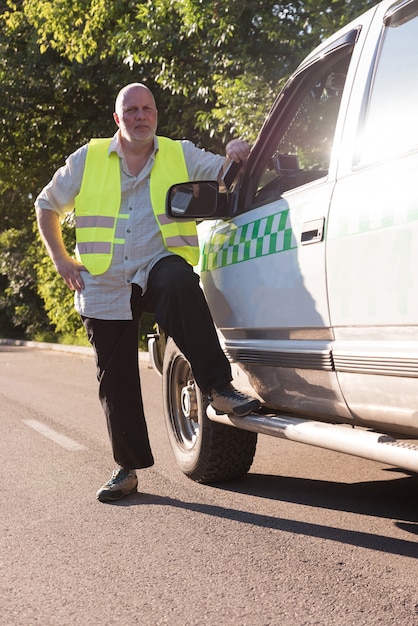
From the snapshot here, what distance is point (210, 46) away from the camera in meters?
12.1

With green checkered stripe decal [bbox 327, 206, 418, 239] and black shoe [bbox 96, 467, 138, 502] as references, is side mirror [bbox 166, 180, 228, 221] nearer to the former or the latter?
green checkered stripe decal [bbox 327, 206, 418, 239]

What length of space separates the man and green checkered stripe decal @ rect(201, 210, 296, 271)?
0.13 m

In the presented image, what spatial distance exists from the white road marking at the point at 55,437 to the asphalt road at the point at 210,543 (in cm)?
8

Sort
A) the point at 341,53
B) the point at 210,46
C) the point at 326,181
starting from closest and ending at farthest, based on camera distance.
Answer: the point at 326,181 → the point at 341,53 → the point at 210,46

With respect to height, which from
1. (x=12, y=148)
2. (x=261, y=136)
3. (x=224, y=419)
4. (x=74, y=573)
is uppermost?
(x=12, y=148)

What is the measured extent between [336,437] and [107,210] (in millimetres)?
1774

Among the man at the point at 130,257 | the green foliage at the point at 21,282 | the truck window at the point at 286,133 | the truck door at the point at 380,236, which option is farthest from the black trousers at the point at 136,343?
the green foliage at the point at 21,282

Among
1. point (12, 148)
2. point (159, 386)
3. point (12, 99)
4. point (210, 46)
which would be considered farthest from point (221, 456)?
point (12, 148)

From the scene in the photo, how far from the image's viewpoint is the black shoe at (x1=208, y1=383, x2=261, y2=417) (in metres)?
4.49

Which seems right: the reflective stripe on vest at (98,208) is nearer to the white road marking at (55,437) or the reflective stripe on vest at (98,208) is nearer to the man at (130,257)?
the man at (130,257)

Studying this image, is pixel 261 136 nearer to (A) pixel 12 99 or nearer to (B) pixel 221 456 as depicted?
(B) pixel 221 456

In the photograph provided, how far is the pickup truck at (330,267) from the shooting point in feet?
11.1

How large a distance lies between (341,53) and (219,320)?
1344 mm

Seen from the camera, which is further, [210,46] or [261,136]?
[210,46]
